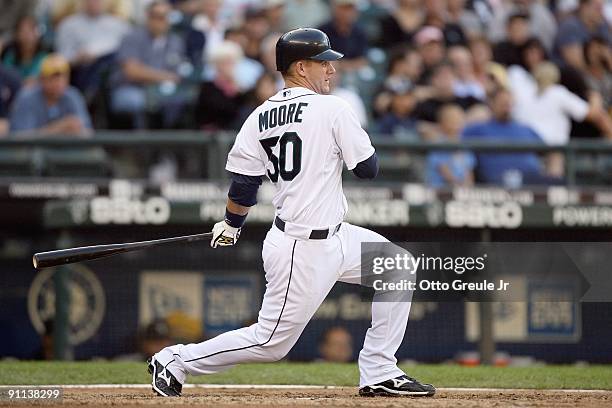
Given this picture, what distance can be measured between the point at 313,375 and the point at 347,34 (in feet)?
17.0

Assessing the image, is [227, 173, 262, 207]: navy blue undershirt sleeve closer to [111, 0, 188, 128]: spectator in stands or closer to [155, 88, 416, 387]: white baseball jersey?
[155, 88, 416, 387]: white baseball jersey

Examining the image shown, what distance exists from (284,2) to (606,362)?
5.09 meters

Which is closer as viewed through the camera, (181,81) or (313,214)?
(313,214)

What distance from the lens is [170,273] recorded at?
9570mm

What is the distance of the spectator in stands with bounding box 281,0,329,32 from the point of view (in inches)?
473

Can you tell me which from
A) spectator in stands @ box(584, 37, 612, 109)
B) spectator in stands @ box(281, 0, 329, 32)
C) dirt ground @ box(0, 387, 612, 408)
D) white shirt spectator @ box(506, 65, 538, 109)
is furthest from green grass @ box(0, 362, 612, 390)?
spectator in stands @ box(584, 37, 612, 109)

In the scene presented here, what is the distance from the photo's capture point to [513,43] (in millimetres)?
12391

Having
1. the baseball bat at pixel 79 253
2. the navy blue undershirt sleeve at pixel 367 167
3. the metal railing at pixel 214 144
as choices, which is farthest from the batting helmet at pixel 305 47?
the metal railing at pixel 214 144

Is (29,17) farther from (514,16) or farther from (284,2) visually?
(514,16)

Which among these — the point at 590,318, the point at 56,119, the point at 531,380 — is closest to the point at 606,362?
the point at 590,318

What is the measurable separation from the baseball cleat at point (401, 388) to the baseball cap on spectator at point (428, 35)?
651 cm

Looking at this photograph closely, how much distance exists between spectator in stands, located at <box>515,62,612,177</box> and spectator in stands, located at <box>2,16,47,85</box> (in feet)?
14.9

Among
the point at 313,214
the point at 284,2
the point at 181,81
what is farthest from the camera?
the point at 284,2

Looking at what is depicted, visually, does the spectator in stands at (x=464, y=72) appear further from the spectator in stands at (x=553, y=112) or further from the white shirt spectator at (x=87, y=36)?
the white shirt spectator at (x=87, y=36)
